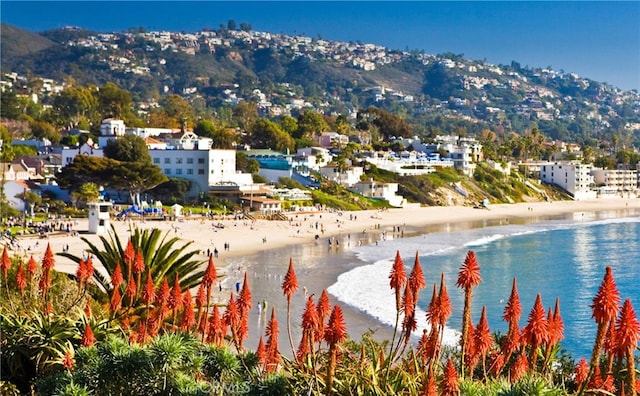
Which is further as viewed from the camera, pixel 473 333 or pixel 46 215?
pixel 46 215

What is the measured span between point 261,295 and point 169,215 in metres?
27.8

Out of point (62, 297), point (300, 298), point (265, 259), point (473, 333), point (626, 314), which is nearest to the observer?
point (626, 314)

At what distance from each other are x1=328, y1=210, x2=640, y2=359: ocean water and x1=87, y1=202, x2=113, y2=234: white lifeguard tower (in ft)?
49.8

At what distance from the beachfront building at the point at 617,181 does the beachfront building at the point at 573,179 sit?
13.6ft

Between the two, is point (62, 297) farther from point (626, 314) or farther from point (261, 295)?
point (261, 295)

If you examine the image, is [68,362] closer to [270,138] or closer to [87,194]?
[87,194]

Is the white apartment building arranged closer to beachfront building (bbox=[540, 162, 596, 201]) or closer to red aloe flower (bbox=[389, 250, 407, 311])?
beachfront building (bbox=[540, 162, 596, 201])

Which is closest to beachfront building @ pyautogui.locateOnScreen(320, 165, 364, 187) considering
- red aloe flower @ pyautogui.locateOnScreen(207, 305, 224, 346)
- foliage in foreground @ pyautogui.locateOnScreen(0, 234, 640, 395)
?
red aloe flower @ pyautogui.locateOnScreen(207, 305, 224, 346)

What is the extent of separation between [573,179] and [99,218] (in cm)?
8325

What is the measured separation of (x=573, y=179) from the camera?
4584 inches

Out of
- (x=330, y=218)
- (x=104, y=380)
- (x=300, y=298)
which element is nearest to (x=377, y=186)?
(x=330, y=218)

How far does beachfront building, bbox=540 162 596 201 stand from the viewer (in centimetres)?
11625

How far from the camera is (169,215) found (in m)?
60.7

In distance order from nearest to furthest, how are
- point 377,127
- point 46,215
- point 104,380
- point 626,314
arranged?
1. point 626,314
2. point 104,380
3. point 46,215
4. point 377,127
